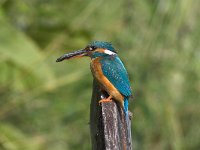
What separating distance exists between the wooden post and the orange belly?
0.69ft

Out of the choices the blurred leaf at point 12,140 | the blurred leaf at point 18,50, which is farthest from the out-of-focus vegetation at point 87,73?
the blurred leaf at point 12,140

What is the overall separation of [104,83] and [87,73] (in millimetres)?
3554

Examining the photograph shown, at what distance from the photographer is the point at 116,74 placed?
2840mm

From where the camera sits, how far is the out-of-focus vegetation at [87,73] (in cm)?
591

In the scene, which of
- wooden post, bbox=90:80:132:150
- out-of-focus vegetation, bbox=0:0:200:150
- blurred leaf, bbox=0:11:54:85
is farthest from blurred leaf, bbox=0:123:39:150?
wooden post, bbox=90:80:132:150

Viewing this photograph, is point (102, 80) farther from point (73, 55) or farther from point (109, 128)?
point (109, 128)

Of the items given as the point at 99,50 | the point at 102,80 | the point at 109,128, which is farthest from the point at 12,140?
the point at 109,128

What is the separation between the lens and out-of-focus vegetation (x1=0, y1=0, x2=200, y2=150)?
5914mm

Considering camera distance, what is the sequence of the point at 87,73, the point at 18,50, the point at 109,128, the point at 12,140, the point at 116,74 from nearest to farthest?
the point at 109,128 < the point at 116,74 < the point at 12,140 < the point at 18,50 < the point at 87,73

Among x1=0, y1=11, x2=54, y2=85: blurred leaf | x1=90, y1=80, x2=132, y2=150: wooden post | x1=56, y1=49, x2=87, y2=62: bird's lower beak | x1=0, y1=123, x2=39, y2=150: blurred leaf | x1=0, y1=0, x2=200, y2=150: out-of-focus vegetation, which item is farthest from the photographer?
x1=0, y1=0, x2=200, y2=150: out-of-focus vegetation

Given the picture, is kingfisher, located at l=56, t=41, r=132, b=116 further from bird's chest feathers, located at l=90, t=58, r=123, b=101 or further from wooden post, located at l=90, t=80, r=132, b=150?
wooden post, located at l=90, t=80, r=132, b=150

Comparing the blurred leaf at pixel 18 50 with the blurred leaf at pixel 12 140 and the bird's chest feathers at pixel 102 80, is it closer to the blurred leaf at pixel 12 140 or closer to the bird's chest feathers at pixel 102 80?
the blurred leaf at pixel 12 140

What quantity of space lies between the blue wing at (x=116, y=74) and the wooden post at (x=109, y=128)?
12.6 inches

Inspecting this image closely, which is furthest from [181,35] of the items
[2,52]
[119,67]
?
[119,67]
